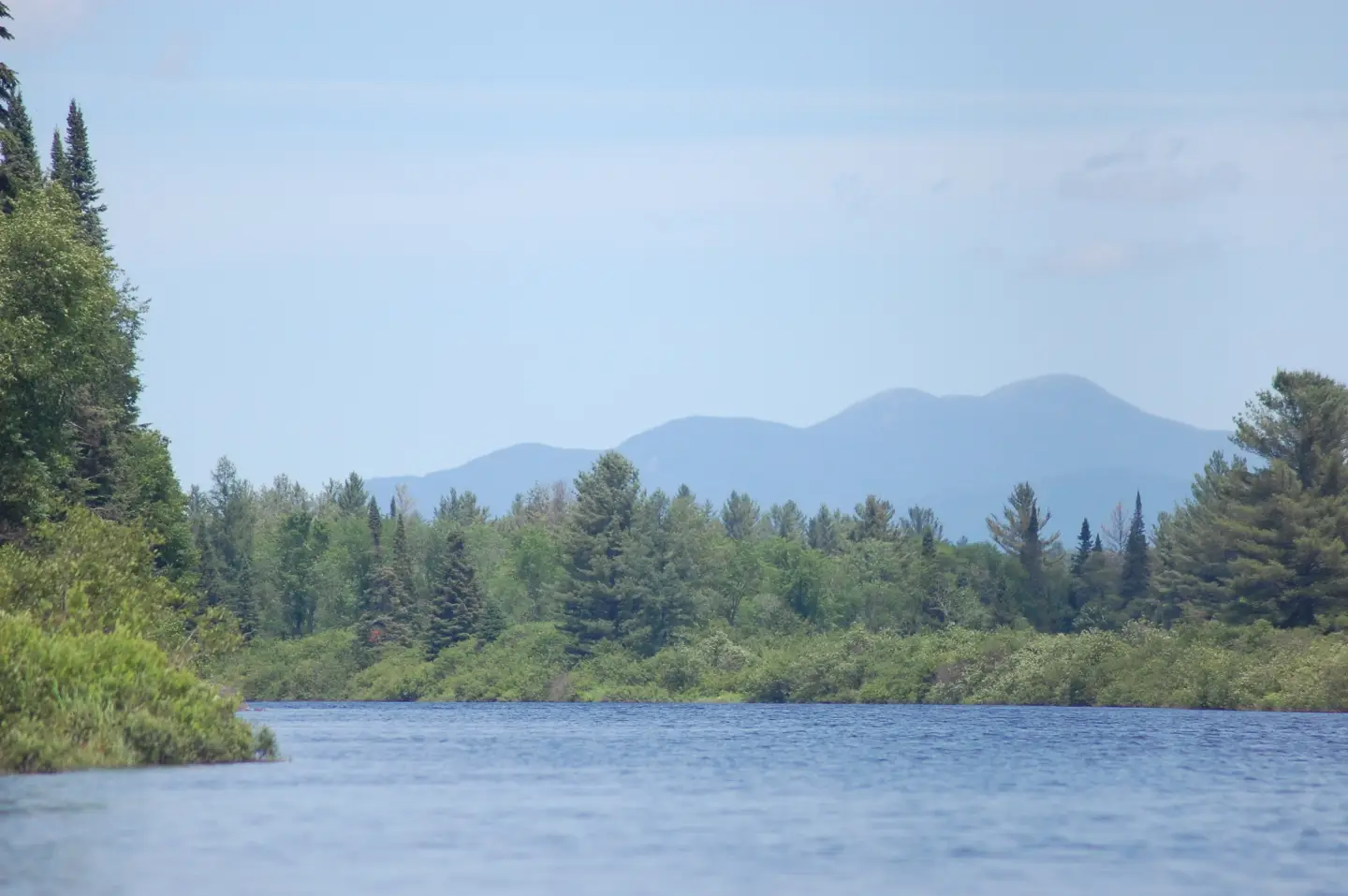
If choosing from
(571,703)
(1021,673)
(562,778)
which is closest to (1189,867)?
(562,778)

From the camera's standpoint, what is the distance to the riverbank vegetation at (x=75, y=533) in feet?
122

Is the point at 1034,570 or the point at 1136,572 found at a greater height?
the point at 1034,570

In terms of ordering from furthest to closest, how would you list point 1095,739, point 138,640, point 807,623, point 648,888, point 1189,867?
point 807,623, point 1095,739, point 138,640, point 1189,867, point 648,888

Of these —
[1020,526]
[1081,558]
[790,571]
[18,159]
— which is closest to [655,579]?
[790,571]

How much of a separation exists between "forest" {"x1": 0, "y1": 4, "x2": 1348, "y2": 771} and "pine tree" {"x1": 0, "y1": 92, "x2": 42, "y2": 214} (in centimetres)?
22

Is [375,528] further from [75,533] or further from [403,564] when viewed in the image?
[75,533]

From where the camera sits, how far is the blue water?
945 inches

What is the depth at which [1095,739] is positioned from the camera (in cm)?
5697

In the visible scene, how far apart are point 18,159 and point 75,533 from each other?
47.4 feet

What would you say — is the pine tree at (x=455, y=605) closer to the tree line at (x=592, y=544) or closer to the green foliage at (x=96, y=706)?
the tree line at (x=592, y=544)

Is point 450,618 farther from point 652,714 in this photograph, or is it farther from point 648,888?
point 648,888

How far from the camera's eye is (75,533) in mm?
52406

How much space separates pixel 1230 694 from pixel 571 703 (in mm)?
48253

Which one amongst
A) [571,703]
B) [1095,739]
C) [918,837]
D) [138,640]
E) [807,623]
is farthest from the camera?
[807,623]
